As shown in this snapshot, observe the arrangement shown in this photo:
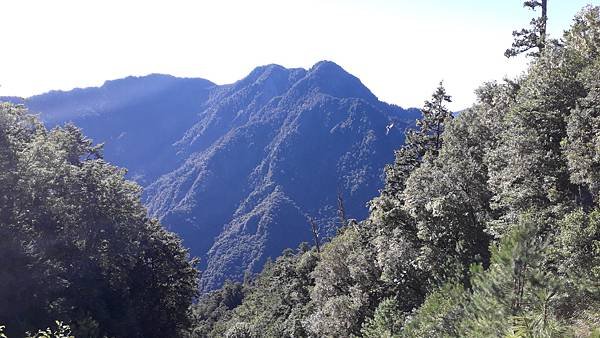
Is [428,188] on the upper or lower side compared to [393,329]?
upper

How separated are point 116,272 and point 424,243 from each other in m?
22.9

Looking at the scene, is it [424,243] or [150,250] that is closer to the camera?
[424,243]

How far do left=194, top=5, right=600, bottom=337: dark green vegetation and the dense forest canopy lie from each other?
52mm

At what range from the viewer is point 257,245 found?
176625mm

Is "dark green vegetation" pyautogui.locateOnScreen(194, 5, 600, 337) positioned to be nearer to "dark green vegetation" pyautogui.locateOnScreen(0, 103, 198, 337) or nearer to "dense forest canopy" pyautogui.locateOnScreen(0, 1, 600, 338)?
"dense forest canopy" pyautogui.locateOnScreen(0, 1, 600, 338)

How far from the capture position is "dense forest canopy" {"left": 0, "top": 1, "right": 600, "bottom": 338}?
39.8 ft

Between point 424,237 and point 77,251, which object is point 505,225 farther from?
point 77,251

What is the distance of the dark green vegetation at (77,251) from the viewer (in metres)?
26.3

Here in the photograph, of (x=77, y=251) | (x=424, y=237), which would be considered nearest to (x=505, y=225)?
(x=424, y=237)

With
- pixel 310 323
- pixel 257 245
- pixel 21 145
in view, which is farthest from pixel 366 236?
pixel 257 245

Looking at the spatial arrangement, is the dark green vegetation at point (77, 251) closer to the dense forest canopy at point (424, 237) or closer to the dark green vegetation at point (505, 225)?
the dense forest canopy at point (424, 237)

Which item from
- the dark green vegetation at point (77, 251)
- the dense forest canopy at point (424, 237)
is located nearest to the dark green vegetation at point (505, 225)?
the dense forest canopy at point (424, 237)

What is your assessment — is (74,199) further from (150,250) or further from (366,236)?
(366,236)

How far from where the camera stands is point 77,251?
32.1 meters
